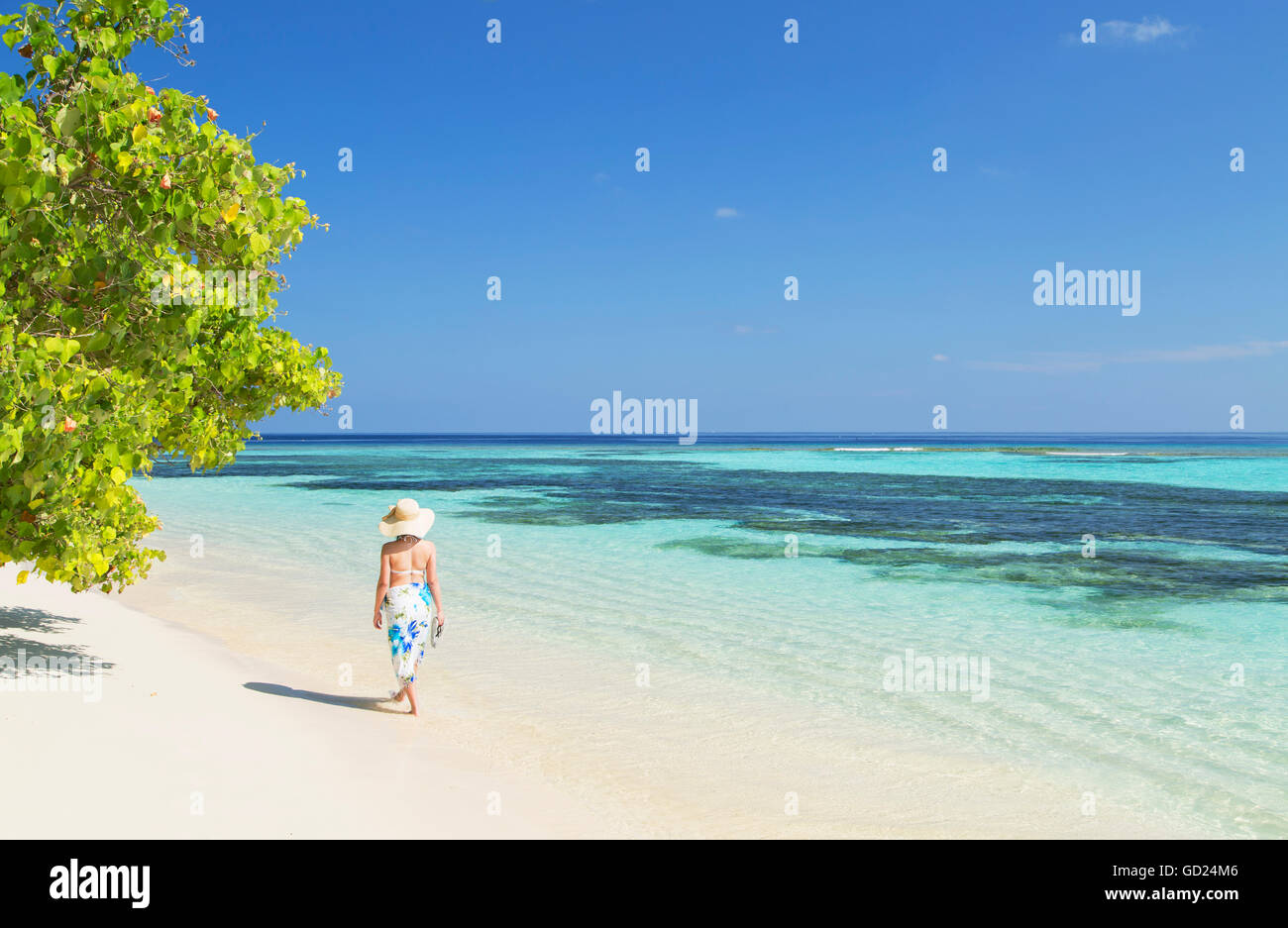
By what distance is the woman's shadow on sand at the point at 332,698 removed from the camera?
330 inches

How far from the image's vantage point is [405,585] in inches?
313

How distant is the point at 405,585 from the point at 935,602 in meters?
10.3

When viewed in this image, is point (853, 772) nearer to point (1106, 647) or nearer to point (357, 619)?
point (1106, 647)

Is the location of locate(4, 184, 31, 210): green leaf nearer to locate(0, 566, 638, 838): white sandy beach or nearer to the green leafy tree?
the green leafy tree

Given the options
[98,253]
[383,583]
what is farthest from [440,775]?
[98,253]

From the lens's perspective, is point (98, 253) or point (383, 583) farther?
point (383, 583)

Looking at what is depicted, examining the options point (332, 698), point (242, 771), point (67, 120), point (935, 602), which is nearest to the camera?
point (67, 120)

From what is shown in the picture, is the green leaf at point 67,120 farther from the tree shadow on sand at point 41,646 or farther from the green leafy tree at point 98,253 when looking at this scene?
the tree shadow on sand at point 41,646

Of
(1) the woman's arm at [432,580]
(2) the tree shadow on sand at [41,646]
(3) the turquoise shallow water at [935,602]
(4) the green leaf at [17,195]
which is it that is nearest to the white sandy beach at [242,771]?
(2) the tree shadow on sand at [41,646]

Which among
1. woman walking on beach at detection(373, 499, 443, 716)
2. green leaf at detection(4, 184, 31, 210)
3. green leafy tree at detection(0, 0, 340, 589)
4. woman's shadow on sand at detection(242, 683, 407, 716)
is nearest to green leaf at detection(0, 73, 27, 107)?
green leafy tree at detection(0, 0, 340, 589)

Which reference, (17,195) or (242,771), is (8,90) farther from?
(242,771)
